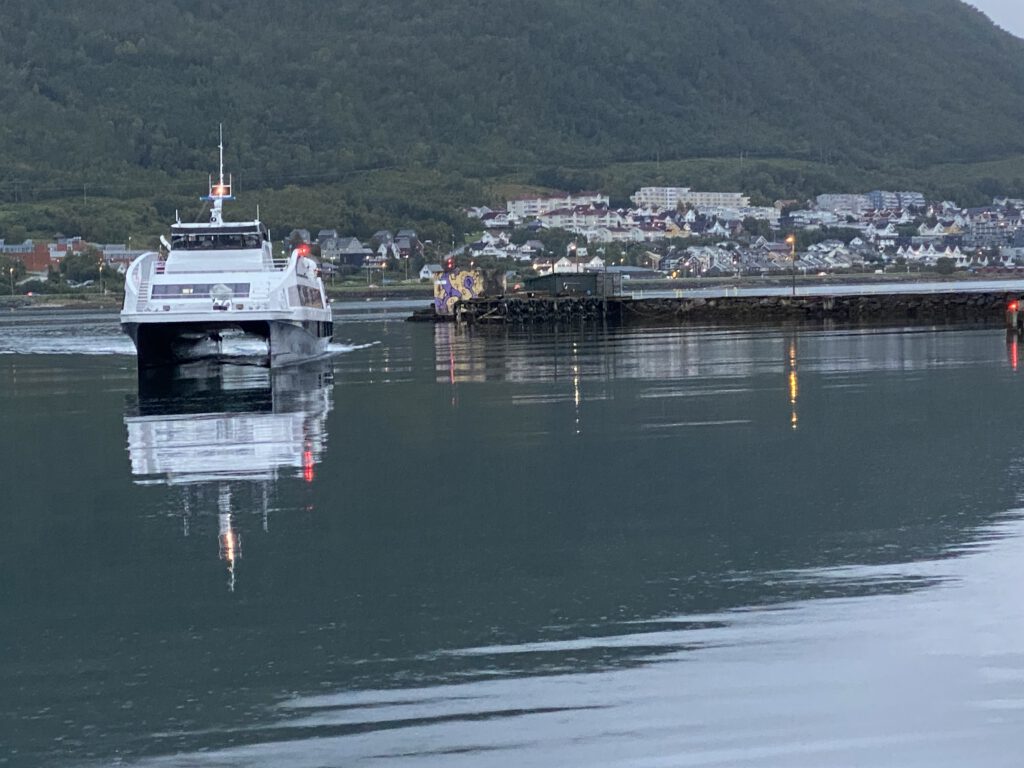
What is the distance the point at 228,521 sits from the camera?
22047 millimetres

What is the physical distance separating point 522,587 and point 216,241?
43.3 meters

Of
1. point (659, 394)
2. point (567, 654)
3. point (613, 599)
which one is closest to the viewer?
point (567, 654)

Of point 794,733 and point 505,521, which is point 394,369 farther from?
point 794,733

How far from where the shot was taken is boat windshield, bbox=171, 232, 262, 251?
5938 cm

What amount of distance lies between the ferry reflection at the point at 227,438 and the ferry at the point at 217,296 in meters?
→ 1.94

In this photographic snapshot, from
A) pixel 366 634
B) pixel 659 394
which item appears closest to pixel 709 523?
pixel 366 634

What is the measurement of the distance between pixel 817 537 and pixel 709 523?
A: 1.56 m

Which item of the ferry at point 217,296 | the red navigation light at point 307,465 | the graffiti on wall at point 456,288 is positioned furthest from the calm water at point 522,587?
the graffiti on wall at point 456,288

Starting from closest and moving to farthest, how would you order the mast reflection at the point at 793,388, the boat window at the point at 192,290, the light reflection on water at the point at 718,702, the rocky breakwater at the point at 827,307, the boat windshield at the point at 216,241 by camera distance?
the light reflection on water at the point at 718,702, the mast reflection at the point at 793,388, the boat window at the point at 192,290, the boat windshield at the point at 216,241, the rocky breakwater at the point at 827,307

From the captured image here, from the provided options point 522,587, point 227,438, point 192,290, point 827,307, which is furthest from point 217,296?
point 827,307

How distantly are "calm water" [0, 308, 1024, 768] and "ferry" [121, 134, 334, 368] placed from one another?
16971 mm

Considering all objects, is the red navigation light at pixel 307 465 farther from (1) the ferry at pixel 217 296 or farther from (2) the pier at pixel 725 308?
(2) the pier at pixel 725 308

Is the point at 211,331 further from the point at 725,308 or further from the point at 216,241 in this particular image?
the point at 725,308

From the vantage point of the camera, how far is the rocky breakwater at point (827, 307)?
9844cm
